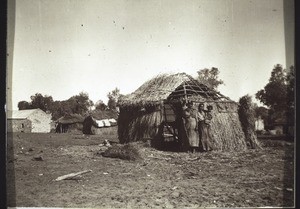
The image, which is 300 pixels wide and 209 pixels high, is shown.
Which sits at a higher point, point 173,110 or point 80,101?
point 80,101

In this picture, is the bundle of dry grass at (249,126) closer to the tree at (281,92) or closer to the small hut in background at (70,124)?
the tree at (281,92)

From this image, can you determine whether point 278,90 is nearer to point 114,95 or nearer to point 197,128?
point 197,128

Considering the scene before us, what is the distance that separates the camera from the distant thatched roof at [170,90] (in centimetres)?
880

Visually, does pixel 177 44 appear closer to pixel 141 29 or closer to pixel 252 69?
pixel 141 29

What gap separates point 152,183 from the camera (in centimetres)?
484

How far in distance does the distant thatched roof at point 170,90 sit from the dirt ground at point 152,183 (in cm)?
288

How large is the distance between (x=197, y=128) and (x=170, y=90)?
190 centimetres

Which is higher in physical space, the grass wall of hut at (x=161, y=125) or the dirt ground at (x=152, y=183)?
the grass wall of hut at (x=161, y=125)

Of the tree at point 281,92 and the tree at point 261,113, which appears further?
the tree at point 261,113

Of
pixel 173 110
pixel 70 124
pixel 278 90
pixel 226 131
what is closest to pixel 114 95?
pixel 173 110

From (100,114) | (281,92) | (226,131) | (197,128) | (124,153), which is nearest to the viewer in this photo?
(281,92)

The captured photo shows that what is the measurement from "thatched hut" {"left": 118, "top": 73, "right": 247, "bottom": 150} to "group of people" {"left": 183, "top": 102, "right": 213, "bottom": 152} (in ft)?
0.74

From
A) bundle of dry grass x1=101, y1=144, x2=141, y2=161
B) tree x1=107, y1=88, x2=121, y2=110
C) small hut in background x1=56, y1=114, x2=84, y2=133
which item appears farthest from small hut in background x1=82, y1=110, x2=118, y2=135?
bundle of dry grass x1=101, y1=144, x2=141, y2=161

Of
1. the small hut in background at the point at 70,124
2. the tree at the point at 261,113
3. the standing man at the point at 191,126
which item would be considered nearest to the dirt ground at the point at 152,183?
the standing man at the point at 191,126
